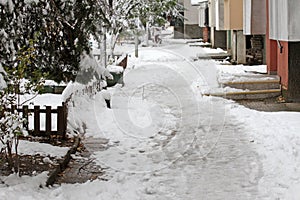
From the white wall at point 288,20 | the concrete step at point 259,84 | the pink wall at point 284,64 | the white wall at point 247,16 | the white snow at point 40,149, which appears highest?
the white wall at point 247,16

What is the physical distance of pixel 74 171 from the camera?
25.3 feet

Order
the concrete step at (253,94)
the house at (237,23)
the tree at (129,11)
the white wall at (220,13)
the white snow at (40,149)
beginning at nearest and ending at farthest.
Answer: the white snow at (40,149), the concrete step at (253,94), the tree at (129,11), the house at (237,23), the white wall at (220,13)

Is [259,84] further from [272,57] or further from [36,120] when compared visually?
[36,120]

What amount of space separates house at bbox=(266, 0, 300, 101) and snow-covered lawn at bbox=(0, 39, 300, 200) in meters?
1.74

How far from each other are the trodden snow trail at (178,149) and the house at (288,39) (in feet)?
6.30

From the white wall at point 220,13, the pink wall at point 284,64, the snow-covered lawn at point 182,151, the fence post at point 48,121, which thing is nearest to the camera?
the snow-covered lawn at point 182,151

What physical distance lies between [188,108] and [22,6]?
6431mm

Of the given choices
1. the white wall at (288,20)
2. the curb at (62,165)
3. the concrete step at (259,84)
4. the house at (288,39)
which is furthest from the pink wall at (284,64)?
the curb at (62,165)

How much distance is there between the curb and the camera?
22.9 ft

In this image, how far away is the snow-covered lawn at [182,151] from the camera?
669cm

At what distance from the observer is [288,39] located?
13078 millimetres

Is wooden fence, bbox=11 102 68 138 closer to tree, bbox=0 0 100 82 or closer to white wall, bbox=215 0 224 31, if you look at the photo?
tree, bbox=0 0 100 82

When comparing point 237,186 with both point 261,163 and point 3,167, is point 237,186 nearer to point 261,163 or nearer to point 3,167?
point 261,163

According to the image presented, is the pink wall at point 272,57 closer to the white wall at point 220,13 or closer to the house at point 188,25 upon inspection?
the white wall at point 220,13
